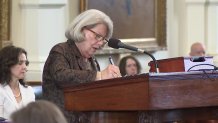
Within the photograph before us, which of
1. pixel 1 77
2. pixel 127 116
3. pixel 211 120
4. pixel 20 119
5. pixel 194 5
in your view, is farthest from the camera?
pixel 194 5

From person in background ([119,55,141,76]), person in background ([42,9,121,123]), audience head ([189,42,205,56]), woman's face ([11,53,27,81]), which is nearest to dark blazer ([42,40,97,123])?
person in background ([42,9,121,123])

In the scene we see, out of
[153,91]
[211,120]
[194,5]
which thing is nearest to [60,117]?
[153,91]

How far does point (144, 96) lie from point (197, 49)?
177 inches

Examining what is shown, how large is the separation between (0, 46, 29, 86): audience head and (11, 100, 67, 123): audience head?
342 centimetres

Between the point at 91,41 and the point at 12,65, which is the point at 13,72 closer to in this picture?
the point at 12,65

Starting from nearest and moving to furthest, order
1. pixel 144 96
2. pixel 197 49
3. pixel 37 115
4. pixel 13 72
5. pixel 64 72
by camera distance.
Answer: pixel 37 115 → pixel 144 96 → pixel 64 72 → pixel 13 72 → pixel 197 49

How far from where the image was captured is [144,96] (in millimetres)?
3350

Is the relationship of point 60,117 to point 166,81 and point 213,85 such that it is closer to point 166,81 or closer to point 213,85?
point 166,81

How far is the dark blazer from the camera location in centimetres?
388

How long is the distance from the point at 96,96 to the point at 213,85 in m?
0.65

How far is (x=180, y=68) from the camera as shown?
4305 millimetres

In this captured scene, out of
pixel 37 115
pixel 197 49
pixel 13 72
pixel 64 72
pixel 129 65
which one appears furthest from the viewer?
pixel 197 49

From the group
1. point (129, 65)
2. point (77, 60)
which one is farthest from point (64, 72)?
point (129, 65)

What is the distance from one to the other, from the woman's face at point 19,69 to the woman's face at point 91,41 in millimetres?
1430
